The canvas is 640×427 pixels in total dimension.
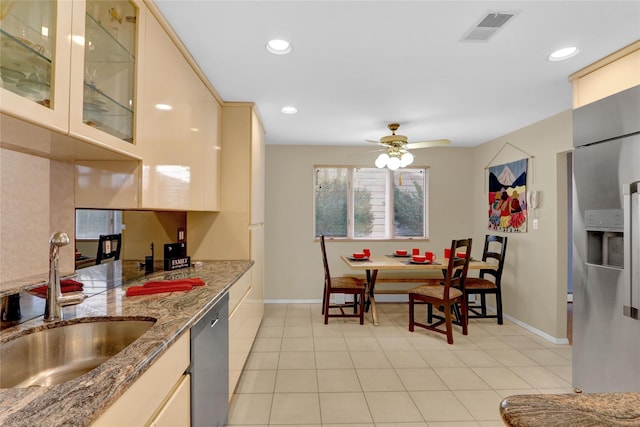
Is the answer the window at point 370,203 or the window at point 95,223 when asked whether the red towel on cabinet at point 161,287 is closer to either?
the window at point 95,223

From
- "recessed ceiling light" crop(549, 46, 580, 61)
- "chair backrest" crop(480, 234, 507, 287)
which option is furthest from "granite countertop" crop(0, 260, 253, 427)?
"chair backrest" crop(480, 234, 507, 287)

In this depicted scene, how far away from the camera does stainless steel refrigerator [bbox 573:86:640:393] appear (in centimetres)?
201

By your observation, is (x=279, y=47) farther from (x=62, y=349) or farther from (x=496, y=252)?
(x=496, y=252)

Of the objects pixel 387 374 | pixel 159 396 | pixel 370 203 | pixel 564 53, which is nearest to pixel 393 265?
pixel 387 374

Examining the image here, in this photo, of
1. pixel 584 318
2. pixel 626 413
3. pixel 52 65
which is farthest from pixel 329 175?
pixel 626 413

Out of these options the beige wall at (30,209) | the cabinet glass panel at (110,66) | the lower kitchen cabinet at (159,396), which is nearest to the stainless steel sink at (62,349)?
the lower kitchen cabinet at (159,396)

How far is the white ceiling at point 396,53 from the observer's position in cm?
174

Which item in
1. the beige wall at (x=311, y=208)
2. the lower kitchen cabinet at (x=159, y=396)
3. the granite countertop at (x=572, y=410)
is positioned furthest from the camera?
the beige wall at (x=311, y=208)

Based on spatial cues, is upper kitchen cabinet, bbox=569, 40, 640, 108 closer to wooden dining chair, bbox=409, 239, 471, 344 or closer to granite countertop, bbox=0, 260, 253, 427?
wooden dining chair, bbox=409, 239, 471, 344

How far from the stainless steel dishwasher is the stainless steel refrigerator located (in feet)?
8.00

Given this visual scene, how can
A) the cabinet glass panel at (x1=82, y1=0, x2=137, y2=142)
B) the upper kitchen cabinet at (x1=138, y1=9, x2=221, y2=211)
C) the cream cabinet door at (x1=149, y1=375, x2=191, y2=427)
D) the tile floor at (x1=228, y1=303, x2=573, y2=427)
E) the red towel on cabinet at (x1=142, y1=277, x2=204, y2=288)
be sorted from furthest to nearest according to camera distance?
the tile floor at (x1=228, y1=303, x2=573, y2=427) < the red towel on cabinet at (x1=142, y1=277, x2=204, y2=288) < the upper kitchen cabinet at (x1=138, y1=9, x2=221, y2=211) < the cabinet glass panel at (x1=82, y1=0, x2=137, y2=142) < the cream cabinet door at (x1=149, y1=375, x2=191, y2=427)

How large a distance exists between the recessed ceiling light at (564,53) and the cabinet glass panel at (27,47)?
269 cm

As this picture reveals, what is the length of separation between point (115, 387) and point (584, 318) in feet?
9.41

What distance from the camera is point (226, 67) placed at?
2434mm
